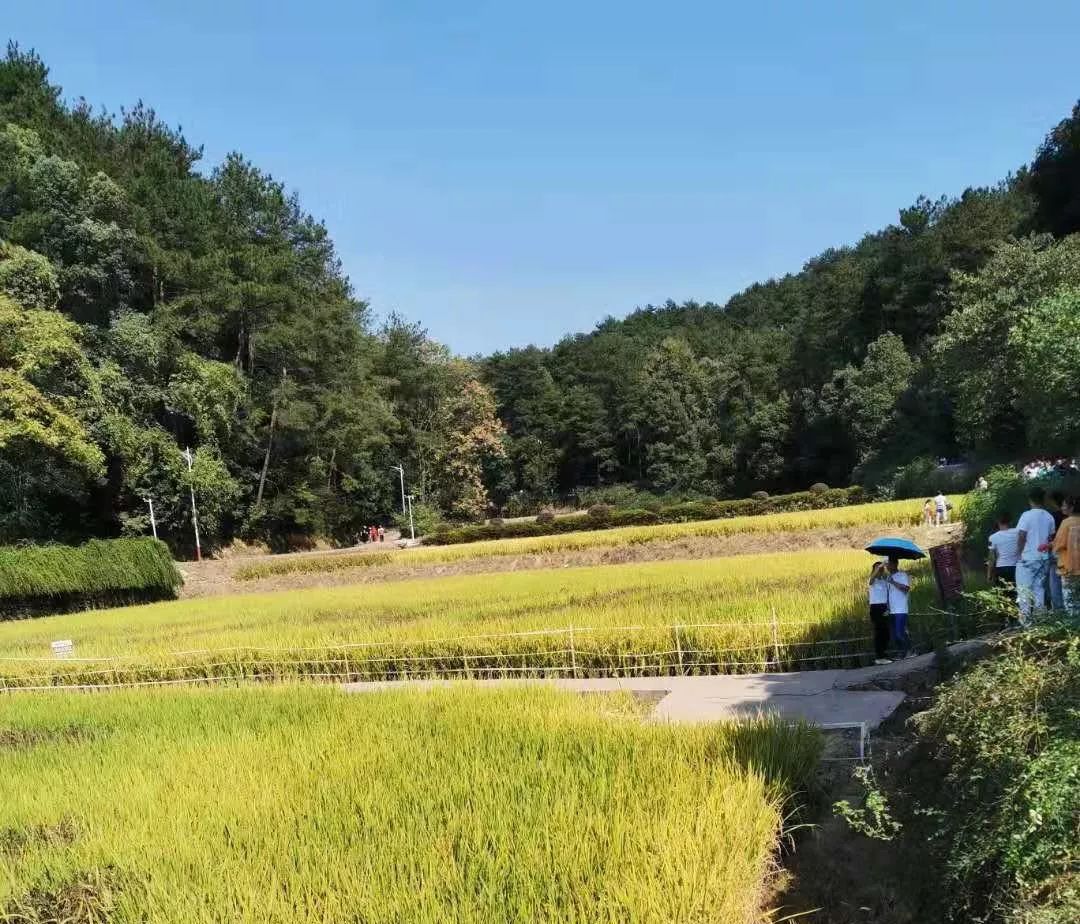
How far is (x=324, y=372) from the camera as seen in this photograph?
158 ft

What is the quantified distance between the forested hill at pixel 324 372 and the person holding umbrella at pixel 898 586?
6.65 meters

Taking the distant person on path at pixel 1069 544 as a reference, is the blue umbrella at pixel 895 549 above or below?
below

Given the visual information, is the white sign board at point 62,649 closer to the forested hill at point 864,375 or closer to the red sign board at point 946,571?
the red sign board at point 946,571

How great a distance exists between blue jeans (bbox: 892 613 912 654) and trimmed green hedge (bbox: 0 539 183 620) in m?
28.5

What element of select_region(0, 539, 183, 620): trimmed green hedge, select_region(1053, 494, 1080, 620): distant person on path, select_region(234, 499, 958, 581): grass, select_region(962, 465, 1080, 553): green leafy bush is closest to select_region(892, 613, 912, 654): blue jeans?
select_region(1053, 494, 1080, 620): distant person on path

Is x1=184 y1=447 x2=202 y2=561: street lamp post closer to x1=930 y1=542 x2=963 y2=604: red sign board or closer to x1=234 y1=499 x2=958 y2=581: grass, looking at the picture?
x1=234 y1=499 x2=958 y2=581: grass

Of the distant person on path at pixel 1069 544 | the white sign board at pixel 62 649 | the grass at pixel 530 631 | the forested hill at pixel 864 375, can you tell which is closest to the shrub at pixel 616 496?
the forested hill at pixel 864 375

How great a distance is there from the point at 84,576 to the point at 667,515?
2501cm

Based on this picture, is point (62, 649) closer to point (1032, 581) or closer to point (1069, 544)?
point (1032, 581)

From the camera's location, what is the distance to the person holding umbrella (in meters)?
8.40

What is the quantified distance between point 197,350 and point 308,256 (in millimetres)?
12383

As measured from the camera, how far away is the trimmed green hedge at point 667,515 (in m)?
35.6

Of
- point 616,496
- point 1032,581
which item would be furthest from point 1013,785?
point 616,496

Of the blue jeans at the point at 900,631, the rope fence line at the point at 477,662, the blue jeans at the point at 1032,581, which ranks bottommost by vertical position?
the rope fence line at the point at 477,662
